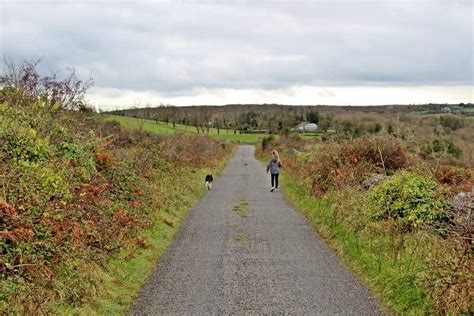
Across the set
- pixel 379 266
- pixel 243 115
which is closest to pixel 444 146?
pixel 379 266

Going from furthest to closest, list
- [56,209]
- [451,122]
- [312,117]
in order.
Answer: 1. [312,117]
2. [451,122]
3. [56,209]

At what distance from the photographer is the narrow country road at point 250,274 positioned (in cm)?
782

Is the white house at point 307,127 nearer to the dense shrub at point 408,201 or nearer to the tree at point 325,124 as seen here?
the tree at point 325,124

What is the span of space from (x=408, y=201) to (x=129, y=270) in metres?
6.27

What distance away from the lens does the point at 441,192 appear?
12031mm

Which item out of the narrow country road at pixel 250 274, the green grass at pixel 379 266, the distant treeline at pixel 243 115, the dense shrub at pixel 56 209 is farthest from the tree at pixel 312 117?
the green grass at pixel 379 266

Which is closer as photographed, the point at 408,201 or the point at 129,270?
the point at 129,270

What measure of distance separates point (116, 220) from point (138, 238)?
2.05 feet

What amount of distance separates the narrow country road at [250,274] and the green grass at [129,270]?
0.20 m

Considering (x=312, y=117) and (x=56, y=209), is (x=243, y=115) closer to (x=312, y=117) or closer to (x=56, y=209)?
(x=312, y=117)

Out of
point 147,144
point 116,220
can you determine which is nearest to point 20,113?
point 116,220

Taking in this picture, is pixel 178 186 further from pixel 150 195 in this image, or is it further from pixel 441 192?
pixel 441 192

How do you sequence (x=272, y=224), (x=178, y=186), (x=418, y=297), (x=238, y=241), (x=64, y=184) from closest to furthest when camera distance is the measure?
1. (x=418, y=297)
2. (x=64, y=184)
3. (x=238, y=241)
4. (x=272, y=224)
5. (x=178, y=186)

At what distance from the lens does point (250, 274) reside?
961 centimetres
